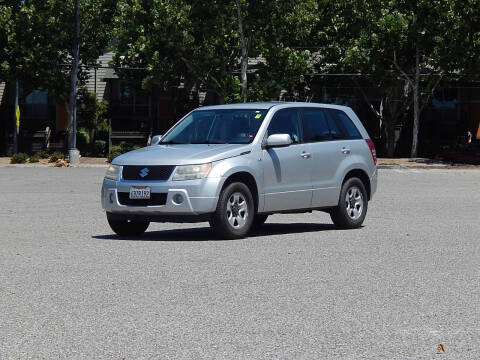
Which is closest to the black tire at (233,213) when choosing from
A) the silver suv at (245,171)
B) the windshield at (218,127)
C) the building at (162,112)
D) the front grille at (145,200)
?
the silver suv at (245,171)

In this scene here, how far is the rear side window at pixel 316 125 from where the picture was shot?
15930mm

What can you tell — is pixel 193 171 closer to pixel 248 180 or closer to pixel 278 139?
pixel 248 180

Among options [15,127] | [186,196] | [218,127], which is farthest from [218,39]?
[186,196]

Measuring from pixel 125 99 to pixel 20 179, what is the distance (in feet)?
87.4

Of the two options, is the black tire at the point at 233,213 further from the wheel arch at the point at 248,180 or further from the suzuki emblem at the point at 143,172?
the suzuki emblem at the point at 143,172

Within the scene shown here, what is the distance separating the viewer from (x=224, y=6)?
155ft

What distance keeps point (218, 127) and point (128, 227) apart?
185cm

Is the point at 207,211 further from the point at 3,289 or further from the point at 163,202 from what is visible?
the point at 3,289

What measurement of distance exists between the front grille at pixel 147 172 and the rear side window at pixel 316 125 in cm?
250

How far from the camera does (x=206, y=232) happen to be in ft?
52.2

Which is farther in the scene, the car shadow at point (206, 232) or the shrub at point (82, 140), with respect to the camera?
the shrub at point (82, 140)

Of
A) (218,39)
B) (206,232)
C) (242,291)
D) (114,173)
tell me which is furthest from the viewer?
A: (218,39)

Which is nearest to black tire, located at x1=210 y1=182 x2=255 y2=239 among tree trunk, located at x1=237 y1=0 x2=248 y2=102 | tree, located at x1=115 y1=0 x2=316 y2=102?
tree, located at x1=115 y1=0 x2=316 y2=102

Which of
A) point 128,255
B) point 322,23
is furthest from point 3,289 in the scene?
point 322,23
